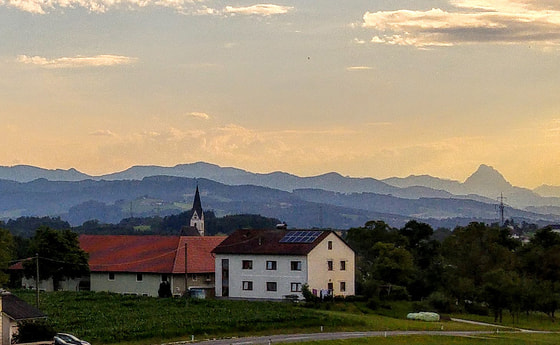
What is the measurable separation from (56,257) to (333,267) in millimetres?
27161

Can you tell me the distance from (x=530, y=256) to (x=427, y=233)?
1330cm

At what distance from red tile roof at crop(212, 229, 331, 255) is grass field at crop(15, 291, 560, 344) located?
781cm

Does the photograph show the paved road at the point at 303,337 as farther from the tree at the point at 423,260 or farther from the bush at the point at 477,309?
the tree at the point at 423,260

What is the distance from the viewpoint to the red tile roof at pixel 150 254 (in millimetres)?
91062

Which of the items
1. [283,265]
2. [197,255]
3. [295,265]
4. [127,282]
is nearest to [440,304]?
[295,265]

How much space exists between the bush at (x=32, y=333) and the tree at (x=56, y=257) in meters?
40.7

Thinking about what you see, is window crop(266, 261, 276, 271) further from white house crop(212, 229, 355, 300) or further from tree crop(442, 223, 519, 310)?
tree crop(442, 223, 519, 310)

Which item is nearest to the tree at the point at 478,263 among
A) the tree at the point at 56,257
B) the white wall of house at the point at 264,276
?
the white wall of house at the point at 264,276

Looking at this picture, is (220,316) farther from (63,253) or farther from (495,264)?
(495,264)

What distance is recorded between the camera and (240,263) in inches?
3393

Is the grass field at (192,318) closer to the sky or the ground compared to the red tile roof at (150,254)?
closer to the ground

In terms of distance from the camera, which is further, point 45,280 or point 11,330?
point 45,280

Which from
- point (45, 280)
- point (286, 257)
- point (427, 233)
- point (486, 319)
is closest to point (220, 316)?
point (286, 257)

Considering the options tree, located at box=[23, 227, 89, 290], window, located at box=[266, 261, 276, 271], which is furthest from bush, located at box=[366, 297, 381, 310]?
tree, located at box=[23, 227, 89, 290]
